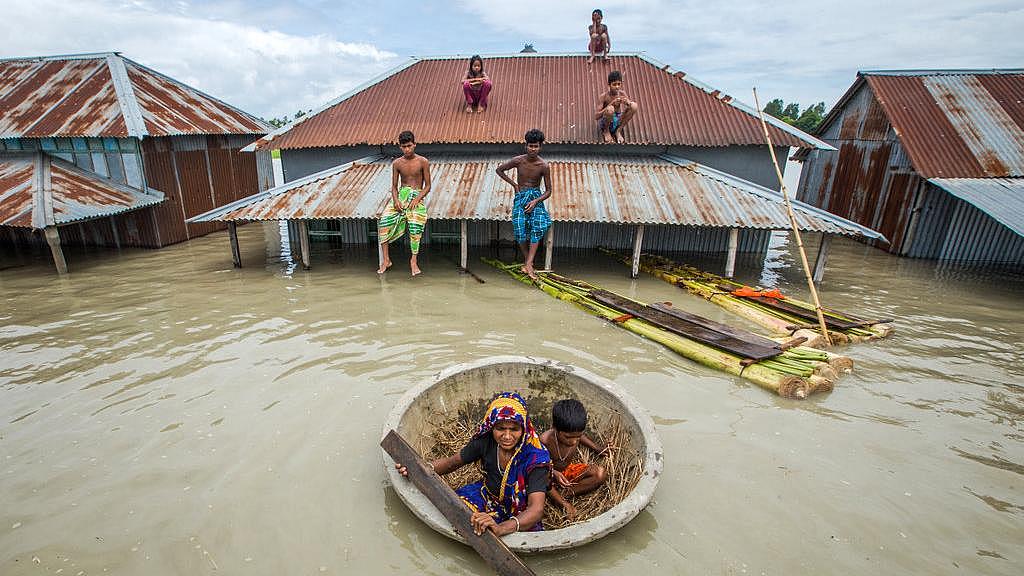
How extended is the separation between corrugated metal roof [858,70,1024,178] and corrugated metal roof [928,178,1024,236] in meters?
0.28

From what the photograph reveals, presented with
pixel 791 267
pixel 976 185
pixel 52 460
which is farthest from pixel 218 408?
pixel 976 185

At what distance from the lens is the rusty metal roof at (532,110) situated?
1112cm

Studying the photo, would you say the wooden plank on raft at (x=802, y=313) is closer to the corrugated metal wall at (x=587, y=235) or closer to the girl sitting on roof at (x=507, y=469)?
the corrugated metal wall at (x=587, y=235)

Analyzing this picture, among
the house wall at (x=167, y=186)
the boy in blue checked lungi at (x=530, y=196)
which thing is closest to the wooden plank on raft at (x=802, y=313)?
the boy in blue checked lungi at (x=530, y=196)

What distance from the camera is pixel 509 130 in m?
11.4

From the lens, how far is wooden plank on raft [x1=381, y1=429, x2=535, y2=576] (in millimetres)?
2725

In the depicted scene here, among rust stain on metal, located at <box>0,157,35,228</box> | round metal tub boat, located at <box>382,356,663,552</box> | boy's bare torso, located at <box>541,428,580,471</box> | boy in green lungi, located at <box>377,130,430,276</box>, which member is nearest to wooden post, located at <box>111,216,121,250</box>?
rust stain on metal, located at <box>0,157,35,228</box>

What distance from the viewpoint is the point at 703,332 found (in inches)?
251

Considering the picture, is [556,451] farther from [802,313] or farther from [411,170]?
[411,170]

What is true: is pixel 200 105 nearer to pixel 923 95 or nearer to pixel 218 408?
pixel 218 408

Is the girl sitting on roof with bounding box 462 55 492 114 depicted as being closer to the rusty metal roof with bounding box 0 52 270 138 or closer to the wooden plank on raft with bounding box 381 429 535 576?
the rusty metal roof with bounding box 0 52 270 138

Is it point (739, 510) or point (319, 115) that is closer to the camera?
point (739, 510)

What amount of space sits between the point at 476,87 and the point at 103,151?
32.1 ft

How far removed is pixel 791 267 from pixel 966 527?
27.6 ft
